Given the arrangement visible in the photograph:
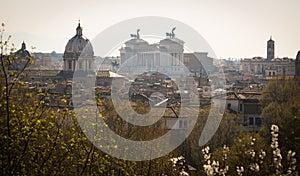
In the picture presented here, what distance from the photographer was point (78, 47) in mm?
43781

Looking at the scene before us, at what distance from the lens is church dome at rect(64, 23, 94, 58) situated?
43.6 meters

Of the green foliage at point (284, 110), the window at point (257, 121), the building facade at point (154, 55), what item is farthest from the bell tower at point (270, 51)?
the window at point (257, 121)

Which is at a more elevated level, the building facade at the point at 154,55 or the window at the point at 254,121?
the building facade at the point at 154,55

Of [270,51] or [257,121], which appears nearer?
[257,121]

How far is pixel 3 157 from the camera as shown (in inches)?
220

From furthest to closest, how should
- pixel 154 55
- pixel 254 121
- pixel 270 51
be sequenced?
pixel 154 55 < pixel 270 51 < pixel 254 121

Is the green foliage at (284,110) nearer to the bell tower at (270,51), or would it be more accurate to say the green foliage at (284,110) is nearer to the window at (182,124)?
the window at (182,124)

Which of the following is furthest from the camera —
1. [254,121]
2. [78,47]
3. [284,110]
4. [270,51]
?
[270,51]

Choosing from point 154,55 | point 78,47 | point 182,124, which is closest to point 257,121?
point 182,124

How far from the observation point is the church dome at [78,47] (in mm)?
43625

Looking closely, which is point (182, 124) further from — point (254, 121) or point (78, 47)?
point (78, 47)

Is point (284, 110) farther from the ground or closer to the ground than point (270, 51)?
closer to the ground

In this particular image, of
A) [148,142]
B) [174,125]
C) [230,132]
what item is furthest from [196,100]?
[148,142]

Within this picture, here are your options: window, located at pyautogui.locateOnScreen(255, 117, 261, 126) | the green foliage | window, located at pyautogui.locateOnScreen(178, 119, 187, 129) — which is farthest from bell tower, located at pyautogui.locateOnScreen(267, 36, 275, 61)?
window, located at pyautogui.locateOnScreen(178, 119, 187, 129)
